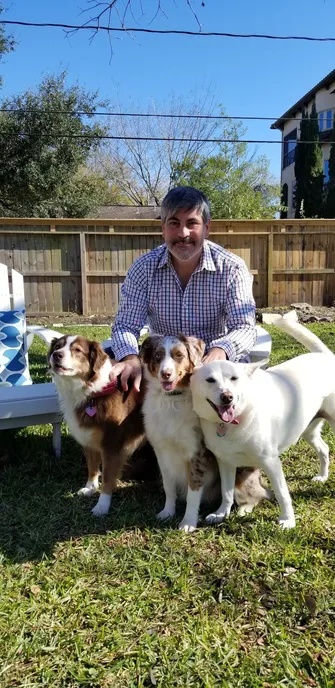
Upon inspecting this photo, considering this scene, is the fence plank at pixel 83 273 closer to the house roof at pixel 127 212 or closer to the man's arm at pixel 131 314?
the man's arm at pixel 131 314

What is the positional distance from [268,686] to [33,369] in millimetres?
4850

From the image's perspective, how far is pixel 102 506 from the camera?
292cm

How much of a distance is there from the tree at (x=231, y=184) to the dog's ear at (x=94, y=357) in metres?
20.7

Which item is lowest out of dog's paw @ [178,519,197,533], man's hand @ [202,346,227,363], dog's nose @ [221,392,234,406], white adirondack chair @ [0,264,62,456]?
dog's paw @ [178,519,197,533]

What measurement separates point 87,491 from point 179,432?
926mm

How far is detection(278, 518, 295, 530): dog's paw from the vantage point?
261 centimetres

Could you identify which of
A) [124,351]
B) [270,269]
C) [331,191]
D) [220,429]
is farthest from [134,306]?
[331,191]

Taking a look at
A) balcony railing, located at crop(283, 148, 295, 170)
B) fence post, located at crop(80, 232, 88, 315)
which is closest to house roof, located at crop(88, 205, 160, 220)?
balcony railing, located at crop(283, 148, 295, 170)

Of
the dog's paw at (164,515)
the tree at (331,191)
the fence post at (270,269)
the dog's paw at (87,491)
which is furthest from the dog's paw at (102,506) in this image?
the tree at (331,191)

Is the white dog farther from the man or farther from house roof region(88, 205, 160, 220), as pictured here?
house roof region(88, 205, 160, 220)

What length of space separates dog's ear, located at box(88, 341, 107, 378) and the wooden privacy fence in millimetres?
8039

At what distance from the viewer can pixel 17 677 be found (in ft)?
5.59

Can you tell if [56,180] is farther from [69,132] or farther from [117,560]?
[117,560]

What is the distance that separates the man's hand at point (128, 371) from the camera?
301 centimetres
